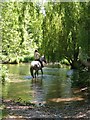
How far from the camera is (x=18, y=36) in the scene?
25500mm

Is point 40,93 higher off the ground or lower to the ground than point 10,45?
lower

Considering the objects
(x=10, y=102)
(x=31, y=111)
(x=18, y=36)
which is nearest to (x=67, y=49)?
(x=18, y=36)

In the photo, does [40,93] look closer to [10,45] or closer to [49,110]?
[49,110]

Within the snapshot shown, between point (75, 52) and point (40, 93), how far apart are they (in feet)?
31.3

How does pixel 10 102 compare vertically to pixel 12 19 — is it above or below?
below

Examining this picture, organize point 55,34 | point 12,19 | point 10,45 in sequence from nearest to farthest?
point 12,19, point 10,45, point 55,34

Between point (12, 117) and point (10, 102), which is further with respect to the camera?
point (10, 102)

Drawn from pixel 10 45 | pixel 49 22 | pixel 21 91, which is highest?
pixel 49 22

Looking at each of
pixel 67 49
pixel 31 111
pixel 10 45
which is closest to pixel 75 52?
pixel 67 49

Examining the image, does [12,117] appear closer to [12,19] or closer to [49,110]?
[49,110]

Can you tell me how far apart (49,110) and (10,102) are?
2157 millimetres

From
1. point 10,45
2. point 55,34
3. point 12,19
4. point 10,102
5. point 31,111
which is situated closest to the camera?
point 31,111

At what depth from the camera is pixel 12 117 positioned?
9.04m

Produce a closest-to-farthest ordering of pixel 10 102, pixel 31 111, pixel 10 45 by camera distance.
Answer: pixel 31 111 < pixel 10 102 < pixel 10 45
